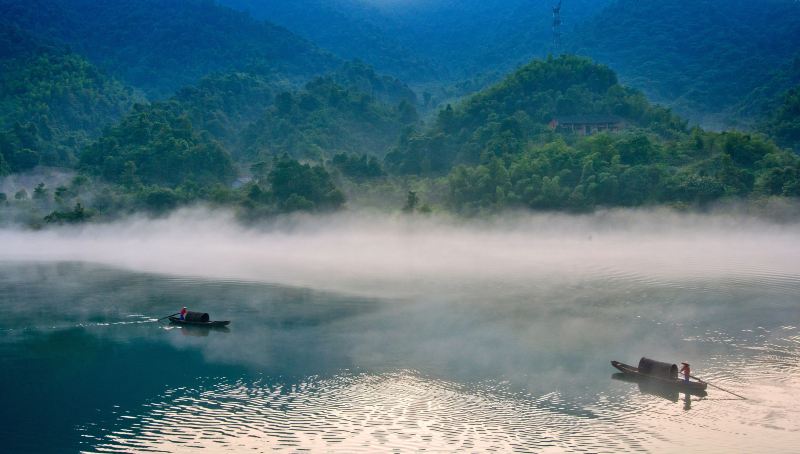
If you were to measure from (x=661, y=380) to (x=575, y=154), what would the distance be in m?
31.4

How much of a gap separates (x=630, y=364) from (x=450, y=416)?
19.3 ft

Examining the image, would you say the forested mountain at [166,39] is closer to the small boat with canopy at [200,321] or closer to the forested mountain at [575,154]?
the forested mountain at [575,154]

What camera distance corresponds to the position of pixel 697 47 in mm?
89750

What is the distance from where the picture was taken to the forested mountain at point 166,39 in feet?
331

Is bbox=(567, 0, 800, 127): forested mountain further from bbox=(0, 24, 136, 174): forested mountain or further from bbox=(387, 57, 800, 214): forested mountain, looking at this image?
bbox=(0, 24, 136, 174): forested mountain

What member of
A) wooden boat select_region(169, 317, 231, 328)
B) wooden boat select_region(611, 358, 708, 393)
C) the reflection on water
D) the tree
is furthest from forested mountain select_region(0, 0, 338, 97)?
wooden boat select_region(611, 358, 708, 393)

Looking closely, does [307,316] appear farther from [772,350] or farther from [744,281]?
[744,281]

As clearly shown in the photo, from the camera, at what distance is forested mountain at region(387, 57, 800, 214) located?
42.6 m

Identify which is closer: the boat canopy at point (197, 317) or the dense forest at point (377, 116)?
the boat canopy at point (197, 317)

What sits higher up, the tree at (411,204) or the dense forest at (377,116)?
the dense forest at (377,116)

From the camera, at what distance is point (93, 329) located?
79.5 feet

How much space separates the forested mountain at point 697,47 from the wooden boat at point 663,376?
5691 cm

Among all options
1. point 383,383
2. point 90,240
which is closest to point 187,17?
point 90,240

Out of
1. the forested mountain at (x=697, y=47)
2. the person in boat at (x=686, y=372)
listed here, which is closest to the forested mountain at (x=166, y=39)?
the forested mountain at (x=697, y=47)
